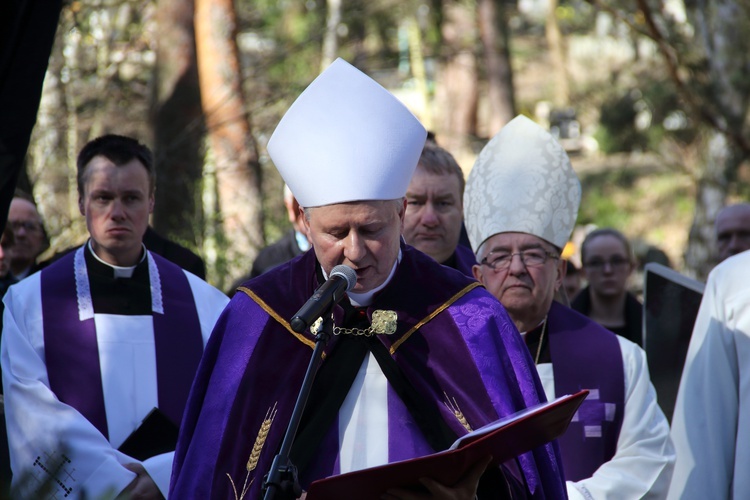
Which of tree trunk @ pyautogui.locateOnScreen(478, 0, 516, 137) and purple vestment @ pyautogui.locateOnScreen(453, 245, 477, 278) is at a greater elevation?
tree trunk @ pyautogui.locateOnScreen(478, 0, 516, 137)

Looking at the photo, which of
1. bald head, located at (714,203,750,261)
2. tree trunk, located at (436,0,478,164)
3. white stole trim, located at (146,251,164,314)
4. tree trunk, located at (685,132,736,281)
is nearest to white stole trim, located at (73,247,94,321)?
white stole trim, located at (146,251,164,314)

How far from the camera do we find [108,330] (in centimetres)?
517

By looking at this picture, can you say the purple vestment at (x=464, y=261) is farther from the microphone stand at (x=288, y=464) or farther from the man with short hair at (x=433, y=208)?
the microphone stand at (x=288, y=464)

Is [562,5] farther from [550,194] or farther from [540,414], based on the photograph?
[540,414]

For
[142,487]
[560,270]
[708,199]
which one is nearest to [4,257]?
[142,487]

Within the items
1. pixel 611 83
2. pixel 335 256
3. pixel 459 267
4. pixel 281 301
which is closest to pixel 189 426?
pixel 281 301

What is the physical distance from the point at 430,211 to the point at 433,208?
0.02 metres

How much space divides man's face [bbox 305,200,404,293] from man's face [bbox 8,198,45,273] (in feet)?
11.2

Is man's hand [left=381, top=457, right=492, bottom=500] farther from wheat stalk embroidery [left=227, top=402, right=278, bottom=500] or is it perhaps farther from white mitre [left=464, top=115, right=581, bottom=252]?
white mitre [left=464, top=115, right=581, bottom=252]

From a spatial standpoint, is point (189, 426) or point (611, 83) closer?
point (189, 426)

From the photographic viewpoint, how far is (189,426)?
3.70 m

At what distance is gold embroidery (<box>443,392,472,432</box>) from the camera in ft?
11.5

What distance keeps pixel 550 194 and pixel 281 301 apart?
1870 millimetres

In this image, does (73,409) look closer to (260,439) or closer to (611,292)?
(260,439)
